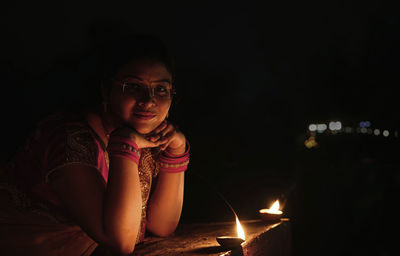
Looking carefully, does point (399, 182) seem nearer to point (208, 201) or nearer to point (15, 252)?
point (208, 201)

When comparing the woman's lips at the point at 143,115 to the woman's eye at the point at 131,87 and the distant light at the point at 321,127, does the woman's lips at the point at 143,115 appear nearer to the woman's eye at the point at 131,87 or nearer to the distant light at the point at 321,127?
the woman's eye at the point at 131,87

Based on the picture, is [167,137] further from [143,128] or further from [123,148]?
[123,148]

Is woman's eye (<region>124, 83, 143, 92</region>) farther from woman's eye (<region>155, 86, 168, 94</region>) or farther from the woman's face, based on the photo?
woman's eye (<region>155, 86, 168, 94</region>)

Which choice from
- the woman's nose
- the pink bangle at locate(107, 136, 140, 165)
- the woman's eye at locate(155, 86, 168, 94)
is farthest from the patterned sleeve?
the woman's eye at locate(155, 86, 168, 94)

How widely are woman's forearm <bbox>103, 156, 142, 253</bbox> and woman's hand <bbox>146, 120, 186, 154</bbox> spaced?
274 mm

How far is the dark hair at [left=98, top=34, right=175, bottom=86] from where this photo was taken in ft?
6.46

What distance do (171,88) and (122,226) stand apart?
0.87 metres

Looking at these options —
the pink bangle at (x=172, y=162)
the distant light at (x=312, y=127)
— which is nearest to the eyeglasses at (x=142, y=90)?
the pink bangle at (x=172, y=162)

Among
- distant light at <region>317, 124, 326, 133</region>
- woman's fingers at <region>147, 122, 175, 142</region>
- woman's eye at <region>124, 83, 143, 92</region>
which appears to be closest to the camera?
woman's eye at <region>124, 83, 143, 92</region>

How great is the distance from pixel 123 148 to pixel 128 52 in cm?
57

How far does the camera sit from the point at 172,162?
7.63ft

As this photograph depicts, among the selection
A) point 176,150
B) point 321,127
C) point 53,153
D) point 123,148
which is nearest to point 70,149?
point 53,153

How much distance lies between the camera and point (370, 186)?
1080cm

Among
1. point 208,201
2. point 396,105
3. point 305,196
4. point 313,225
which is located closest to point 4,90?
point 208,201
